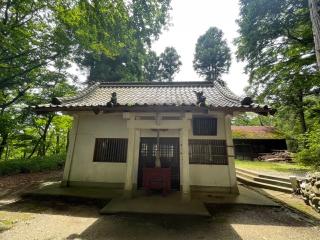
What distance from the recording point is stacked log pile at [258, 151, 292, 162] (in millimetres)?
18797

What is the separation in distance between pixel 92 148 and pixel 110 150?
2.71ft

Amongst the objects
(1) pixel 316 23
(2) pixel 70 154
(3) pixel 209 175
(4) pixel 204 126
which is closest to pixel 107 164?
(2) pixel 70 154

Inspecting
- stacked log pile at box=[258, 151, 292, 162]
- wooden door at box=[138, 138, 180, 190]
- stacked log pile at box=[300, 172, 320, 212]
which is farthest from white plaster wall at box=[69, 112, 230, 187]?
stacked log pile at box=[258, 151, 292, 162]

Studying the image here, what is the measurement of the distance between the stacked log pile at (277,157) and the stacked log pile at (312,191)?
522 inches

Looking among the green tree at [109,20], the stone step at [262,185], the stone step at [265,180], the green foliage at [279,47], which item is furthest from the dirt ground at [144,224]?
the green foliage at [279,47]

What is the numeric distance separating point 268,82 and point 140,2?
12673 mm

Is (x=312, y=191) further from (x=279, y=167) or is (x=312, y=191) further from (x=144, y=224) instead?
(x=279, y=167)

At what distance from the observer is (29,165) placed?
482 inches

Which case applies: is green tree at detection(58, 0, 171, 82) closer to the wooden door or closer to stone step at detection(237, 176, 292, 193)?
the wooden door

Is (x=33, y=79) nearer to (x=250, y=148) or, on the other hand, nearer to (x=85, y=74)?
(x=85, y=74)

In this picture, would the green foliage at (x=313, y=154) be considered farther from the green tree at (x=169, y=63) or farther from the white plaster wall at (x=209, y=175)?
the green tree at (x=169, y=63)

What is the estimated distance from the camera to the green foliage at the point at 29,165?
434 inches

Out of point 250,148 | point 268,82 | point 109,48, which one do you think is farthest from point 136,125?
point 250,148

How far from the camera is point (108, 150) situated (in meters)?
8.39
